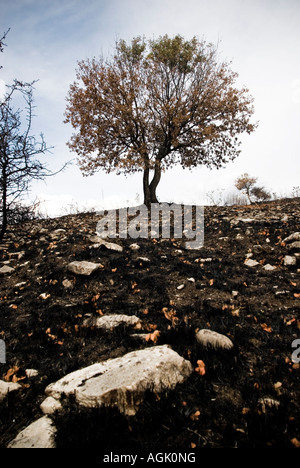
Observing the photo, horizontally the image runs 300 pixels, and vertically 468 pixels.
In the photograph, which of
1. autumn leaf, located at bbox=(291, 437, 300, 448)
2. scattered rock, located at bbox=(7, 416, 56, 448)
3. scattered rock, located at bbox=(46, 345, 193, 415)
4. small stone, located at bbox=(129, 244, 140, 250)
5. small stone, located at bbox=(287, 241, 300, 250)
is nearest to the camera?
autumn leaf, located at bbox=(291, 437, 300, 448)

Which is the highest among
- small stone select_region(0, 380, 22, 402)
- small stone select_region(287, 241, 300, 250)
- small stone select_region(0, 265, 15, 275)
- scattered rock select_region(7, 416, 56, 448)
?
small stone select_region(287, 241, 300, 250)

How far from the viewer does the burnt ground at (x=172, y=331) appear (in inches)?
78.0

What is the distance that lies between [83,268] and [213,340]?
3.86 meters

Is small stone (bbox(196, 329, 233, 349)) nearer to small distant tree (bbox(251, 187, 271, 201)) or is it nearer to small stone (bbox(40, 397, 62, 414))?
small stone (bbox(40, 397, 62, 414))

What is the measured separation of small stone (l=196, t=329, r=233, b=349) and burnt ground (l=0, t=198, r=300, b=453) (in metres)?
0.09

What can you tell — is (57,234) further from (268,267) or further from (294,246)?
(294,246)

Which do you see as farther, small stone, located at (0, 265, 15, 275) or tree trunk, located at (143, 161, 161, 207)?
tree trunk, located at (143, 161, 161, 207)

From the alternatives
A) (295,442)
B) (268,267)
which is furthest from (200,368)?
(268,267)

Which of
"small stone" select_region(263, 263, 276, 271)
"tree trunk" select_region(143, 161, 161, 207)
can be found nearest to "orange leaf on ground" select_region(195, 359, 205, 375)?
"small stone" select_region(263, 263, 276, 271)

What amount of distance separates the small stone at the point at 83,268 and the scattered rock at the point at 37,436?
12.3 feet

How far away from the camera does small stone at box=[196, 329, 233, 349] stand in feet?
9.88

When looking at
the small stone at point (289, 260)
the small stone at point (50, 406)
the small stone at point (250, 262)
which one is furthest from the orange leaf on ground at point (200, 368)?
the small stone at point (289, 260)

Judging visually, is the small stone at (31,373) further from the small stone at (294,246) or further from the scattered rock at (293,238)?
the scattered rock at (293,238)

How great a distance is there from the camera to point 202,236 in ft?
28.6
